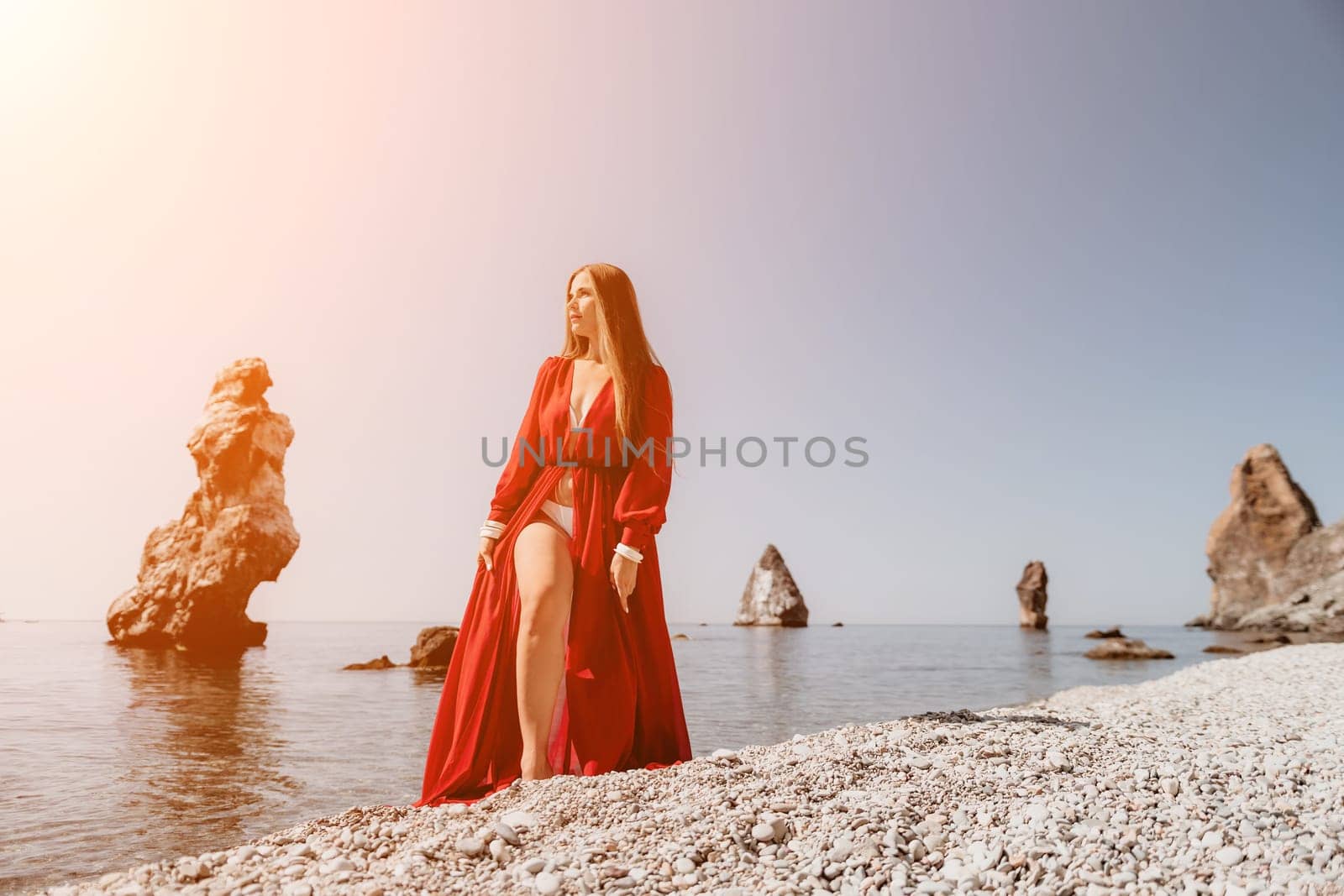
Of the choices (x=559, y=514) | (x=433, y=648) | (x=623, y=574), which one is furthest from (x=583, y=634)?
(x=433, y=648)

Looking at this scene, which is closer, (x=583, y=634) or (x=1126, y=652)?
(x=583, y=634)

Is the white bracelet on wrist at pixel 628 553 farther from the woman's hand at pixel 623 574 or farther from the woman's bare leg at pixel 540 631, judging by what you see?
the woman's bare leg at pixel 540 631

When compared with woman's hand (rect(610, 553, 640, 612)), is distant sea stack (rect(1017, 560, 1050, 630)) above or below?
below

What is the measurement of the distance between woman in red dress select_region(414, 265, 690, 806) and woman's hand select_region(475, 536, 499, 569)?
0.01 m

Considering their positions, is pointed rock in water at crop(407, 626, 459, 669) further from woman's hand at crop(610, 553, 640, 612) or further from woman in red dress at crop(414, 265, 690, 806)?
woman's hand at crop(610, 553, 640, 612)

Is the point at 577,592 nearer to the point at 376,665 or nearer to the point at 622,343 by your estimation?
the point at 622,343

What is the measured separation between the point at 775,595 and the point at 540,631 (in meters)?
71.4

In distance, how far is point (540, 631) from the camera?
4.27m

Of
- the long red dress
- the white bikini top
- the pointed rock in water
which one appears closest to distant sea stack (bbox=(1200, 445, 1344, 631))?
the pointed rock in water

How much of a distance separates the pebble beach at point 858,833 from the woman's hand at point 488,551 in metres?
1.29

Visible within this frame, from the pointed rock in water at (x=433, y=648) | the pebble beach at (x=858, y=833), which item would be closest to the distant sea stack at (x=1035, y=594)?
the pointed rock in water at (x=433, y=648)

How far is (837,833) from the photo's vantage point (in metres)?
3.02

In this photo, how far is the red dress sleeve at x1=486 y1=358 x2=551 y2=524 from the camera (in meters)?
4.63

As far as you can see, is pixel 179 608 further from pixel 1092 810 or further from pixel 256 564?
pixel 1092 810
